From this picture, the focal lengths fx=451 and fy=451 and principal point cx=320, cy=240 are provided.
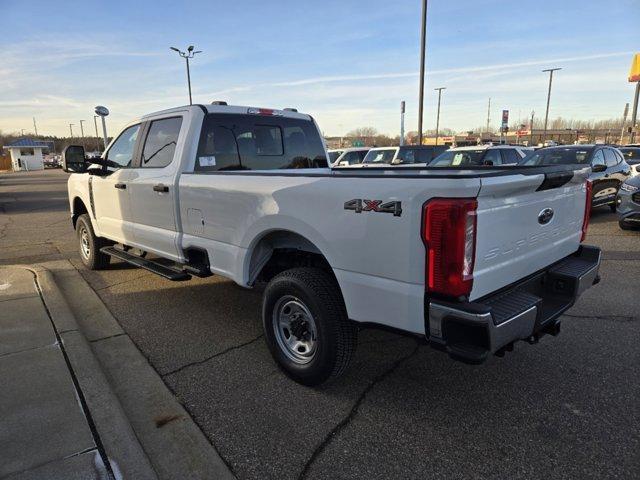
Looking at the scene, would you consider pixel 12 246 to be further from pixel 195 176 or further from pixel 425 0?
pixel 425 0

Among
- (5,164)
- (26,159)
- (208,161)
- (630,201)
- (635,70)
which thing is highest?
(635,70)

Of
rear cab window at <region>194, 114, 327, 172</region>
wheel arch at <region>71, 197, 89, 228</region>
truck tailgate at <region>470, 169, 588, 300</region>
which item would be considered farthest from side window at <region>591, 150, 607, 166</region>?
wheel arch at <region>71, 197, 89, 228</region>

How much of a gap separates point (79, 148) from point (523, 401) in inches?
226

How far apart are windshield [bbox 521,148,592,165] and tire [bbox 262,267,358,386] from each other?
8876mm

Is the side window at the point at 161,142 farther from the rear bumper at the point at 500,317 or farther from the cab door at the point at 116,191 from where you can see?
the rear bumper at the point at 500,317

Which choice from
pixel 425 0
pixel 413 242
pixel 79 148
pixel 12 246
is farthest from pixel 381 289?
pixel 425 0

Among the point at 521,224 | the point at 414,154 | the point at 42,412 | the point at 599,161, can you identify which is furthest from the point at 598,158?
the point at 42,412

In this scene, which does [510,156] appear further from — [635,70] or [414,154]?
[635,70]

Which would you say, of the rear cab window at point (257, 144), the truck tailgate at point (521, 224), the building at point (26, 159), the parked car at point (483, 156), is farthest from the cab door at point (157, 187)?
the building at point (26, 159)

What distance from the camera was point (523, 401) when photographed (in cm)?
304

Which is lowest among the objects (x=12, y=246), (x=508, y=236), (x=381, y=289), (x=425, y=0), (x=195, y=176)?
(x=12, y=246)

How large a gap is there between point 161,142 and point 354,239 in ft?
9.66

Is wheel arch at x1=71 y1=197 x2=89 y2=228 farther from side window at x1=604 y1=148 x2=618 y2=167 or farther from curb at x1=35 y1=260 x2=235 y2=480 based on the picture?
side window at x1=604 y1=148 x2=618 y2=167

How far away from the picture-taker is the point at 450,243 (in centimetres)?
228
